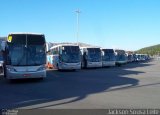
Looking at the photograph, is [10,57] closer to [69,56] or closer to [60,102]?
[60,102]

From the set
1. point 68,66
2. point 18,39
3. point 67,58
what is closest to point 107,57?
point 67,58

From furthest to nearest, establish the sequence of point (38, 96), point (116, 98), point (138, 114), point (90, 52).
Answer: point (90, 52), point (38, 96), point (116, 98), point (138, 114)

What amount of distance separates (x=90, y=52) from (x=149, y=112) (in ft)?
103

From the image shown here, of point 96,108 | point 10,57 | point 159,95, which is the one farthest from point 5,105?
point 10,57

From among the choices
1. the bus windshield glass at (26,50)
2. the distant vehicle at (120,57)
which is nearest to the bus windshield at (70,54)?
the bus windshield glass at (26,50)

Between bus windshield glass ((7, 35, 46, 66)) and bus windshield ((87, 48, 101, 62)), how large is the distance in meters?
19.8

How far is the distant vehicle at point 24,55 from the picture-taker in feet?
66.8

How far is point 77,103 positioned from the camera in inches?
478

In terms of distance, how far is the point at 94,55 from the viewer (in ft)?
135

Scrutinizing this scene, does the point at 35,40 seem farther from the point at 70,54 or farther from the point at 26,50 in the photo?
the point at 70,54

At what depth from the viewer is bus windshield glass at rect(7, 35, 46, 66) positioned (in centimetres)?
2059

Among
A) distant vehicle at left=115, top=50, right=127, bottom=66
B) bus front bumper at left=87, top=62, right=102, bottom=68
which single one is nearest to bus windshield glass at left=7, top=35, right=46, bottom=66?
bus front bumper at left=87, top=62, right=102, bottom=68

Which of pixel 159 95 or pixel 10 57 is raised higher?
pixel 10 57

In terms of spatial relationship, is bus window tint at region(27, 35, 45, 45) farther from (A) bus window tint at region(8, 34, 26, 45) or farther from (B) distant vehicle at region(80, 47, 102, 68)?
(B) distant vehicle at region(80, 47, 102, 68)
